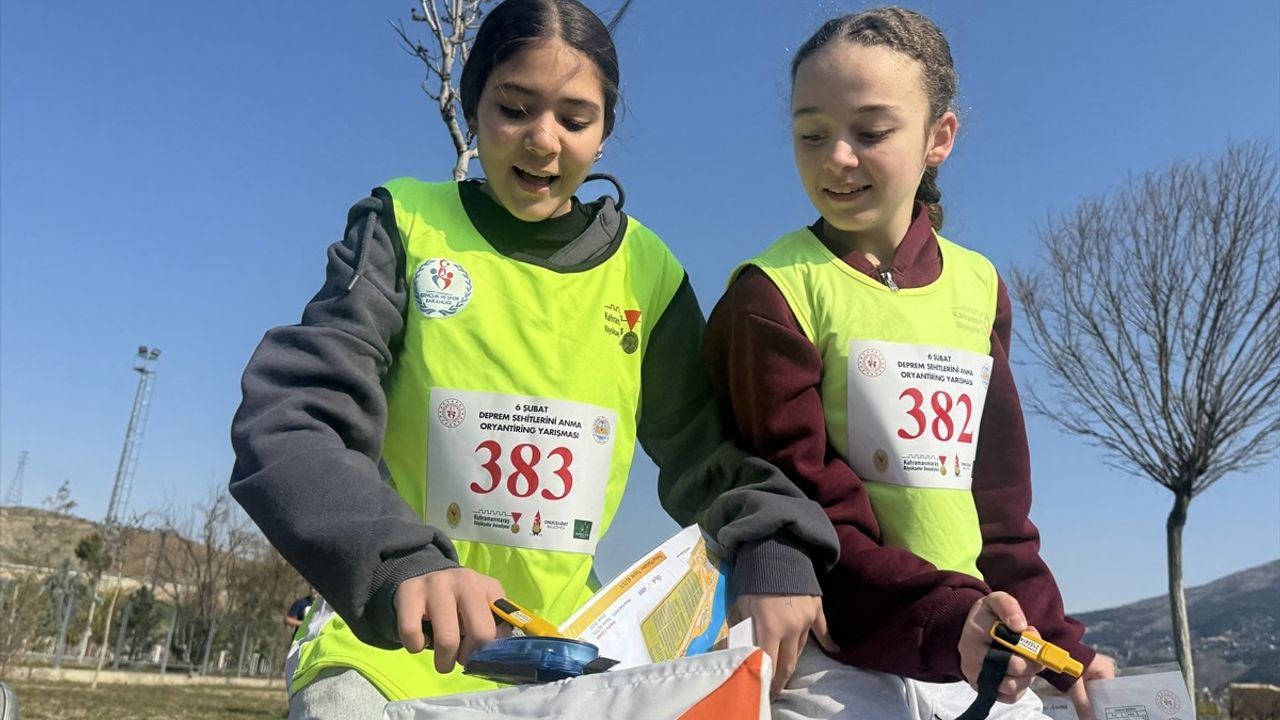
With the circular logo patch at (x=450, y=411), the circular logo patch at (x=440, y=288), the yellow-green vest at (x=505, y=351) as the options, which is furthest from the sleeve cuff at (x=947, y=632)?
the circular logo patch at (x=440, y=288)

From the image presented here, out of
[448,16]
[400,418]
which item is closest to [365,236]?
[400,418]

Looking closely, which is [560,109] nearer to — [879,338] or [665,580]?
[879,338]

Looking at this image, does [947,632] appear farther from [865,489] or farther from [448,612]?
[448,612]

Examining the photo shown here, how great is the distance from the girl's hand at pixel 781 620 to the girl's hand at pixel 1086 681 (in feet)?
1.64

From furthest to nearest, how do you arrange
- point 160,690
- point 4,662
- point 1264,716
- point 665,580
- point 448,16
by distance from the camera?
point 160,690
point 4,662
point 1264,716
point 448,16
point 665,580

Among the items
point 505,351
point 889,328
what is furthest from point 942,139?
point 505,351

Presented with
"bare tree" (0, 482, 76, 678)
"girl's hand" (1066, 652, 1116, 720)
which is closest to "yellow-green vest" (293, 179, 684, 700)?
"girl's hand" (1066, 652, 1116, 720)

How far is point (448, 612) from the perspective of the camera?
3.72 feet

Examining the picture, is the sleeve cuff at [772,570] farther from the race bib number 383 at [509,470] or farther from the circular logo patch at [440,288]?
the circular logo patch at [440,288]

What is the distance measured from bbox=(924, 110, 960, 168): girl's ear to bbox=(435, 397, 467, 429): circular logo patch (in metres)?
1.05

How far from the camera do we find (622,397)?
1.88 m

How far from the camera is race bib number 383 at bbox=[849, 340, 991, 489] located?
5.79ft

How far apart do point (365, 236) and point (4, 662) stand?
18341mm

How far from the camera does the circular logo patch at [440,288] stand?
1790 millimetres
